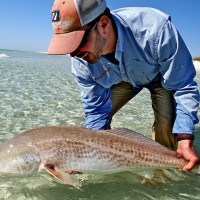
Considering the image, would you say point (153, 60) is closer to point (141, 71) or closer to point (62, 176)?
point (141, 71)

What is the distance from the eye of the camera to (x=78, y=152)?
113 inches

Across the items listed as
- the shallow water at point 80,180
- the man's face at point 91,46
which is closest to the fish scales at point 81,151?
the shallow water at point 80,180

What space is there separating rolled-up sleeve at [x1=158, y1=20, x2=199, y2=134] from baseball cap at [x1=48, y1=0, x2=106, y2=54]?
79cm

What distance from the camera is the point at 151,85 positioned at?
3.97m

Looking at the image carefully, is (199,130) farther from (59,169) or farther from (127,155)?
(59,169)

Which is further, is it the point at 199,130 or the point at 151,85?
the point at 199,130

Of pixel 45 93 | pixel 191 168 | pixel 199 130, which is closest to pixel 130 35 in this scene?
pixel 191 168

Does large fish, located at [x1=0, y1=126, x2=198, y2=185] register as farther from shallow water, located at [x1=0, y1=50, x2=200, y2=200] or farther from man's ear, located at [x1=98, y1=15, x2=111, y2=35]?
man's ear, located at [x1=98, y1=15, x2=111, y2=35]

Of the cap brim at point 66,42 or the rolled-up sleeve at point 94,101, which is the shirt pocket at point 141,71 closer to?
the rolled-up sleeve at point 94,101

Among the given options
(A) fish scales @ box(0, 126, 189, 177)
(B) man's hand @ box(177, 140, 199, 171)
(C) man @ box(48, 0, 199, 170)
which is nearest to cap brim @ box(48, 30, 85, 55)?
(C) man @ box(48, 0, 199, 170)

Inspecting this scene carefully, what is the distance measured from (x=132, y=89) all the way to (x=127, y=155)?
1335mm

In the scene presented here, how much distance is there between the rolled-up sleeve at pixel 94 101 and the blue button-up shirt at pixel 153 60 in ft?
0.22

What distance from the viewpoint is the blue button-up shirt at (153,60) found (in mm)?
3264

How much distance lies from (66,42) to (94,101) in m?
1.21
